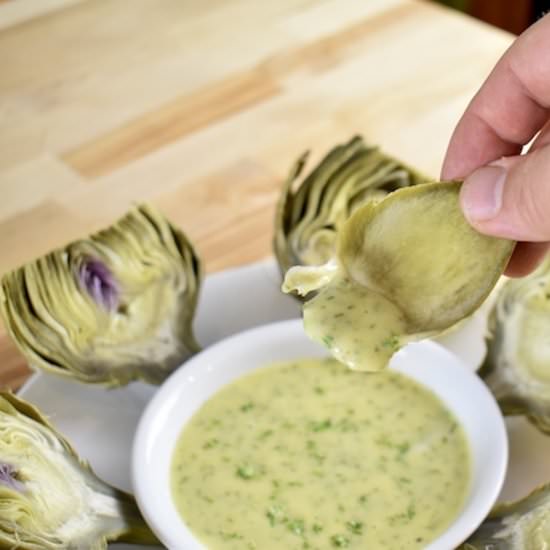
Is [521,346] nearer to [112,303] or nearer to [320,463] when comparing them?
[320,463]

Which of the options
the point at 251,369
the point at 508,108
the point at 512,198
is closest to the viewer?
the point at 512,198

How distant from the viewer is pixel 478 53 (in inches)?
76.3

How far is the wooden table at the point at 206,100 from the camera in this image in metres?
1.67

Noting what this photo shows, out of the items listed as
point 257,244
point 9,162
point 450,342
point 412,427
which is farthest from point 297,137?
point 412,427

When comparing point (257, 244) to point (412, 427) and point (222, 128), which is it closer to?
point (222, 128)

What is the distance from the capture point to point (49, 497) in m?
1.08

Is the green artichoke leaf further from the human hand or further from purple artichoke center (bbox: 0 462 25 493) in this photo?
purple artichoke center (bbox: 0 462 25 493)

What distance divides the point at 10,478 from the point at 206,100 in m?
0.93

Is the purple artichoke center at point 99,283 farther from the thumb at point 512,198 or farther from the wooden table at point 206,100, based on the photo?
the thumb at point 512,198

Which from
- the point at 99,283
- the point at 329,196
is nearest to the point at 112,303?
the point at 99,283

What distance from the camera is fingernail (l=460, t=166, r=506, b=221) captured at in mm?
992

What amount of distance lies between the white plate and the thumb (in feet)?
0.92

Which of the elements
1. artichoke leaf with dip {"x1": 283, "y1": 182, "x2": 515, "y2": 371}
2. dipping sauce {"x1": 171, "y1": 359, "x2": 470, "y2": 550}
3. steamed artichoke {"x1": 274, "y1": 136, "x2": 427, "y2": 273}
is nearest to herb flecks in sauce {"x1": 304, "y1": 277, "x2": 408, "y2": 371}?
artichoke leaf with dip {"x1": 283, "y1": 182, "x2": 515, "y2": 371}

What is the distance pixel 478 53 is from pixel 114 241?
85cm
